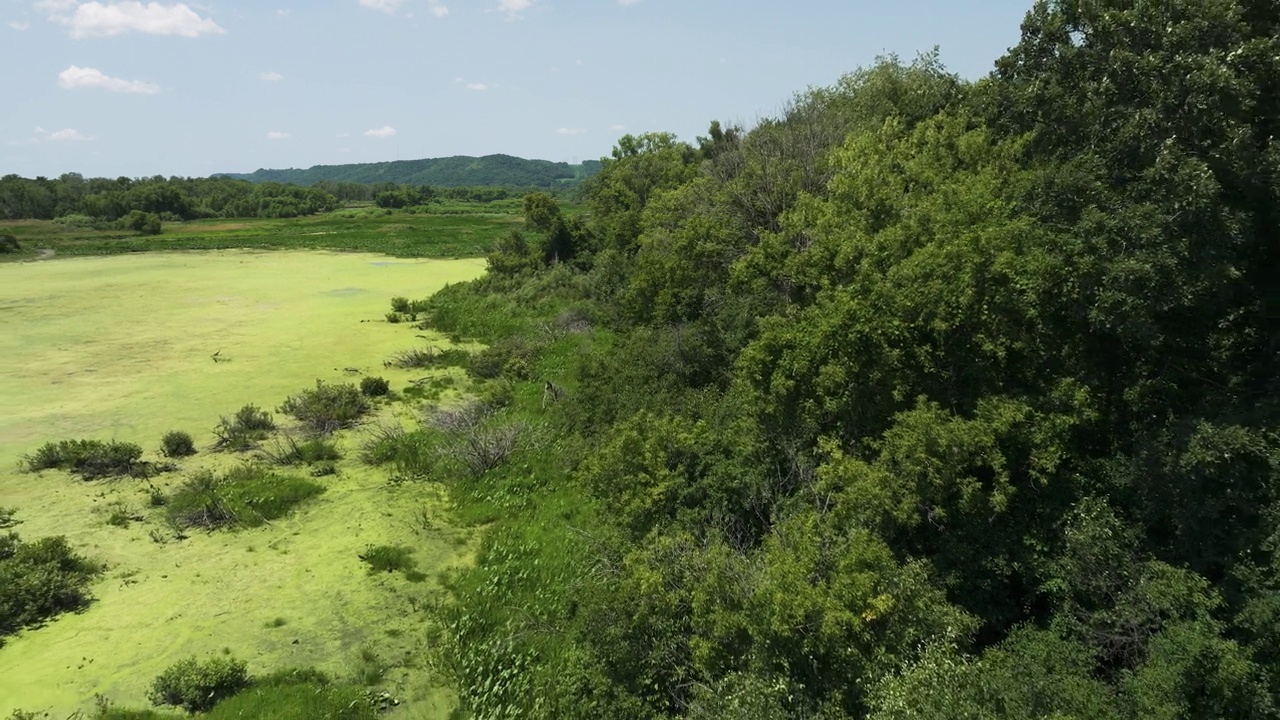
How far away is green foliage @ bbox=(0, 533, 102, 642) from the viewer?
1298 cm

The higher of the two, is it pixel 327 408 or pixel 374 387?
pixel 374 387

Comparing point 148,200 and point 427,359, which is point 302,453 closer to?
point 427,359

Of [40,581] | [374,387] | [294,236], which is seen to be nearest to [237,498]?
Answer: [40,581]

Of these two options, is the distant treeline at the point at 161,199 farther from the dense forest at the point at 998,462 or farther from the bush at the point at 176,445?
the dense forest at the point at 998,462

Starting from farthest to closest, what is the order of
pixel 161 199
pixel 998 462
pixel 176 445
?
pixel 161 199, pixel 176 445, pixel 998 462

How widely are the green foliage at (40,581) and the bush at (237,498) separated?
90.6 inches

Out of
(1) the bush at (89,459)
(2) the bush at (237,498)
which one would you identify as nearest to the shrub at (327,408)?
(2) the bush at (237,498)

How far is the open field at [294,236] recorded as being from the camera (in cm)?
Answer: 7312

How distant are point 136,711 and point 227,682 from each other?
1320 mm

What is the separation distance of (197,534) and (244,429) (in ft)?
20.8

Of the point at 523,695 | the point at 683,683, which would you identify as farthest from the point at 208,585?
the point at 683,683

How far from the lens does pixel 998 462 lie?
10.4 metres

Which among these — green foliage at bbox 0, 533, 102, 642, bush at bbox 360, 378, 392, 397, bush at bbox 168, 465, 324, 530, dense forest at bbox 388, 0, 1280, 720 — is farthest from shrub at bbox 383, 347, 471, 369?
dense forest at bbox 388, 0, 1280, 720

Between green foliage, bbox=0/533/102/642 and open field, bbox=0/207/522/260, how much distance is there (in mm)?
57534
